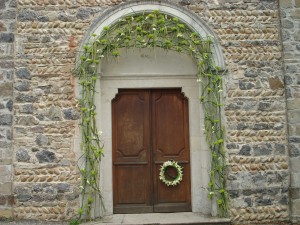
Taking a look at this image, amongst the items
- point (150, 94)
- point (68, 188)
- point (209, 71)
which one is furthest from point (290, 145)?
point (68, 188)

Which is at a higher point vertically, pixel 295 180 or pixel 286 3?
pixel 286 3

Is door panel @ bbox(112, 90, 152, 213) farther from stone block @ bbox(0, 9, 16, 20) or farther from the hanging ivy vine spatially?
stone block @ bbox(0, 9, 16, 20)

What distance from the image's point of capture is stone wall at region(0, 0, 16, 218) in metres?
5.13

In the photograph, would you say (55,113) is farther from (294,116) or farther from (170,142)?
(294,116)

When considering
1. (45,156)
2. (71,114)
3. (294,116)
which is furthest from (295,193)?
(45,156)

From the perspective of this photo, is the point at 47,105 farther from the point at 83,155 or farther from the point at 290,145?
the point at 290,145

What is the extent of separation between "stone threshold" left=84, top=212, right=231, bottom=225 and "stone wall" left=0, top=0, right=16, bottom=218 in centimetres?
122

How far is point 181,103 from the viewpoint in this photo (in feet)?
18.8

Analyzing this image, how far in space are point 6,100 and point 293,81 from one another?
13.4 ft

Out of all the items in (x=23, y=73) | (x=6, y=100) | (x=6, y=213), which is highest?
(x=23, y=73)

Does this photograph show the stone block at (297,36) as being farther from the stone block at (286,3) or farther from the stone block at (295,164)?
the stone block at (295,164)

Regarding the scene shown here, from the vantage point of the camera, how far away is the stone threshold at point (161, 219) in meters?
4.93

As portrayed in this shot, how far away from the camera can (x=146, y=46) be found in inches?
217

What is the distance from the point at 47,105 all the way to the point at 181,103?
6.50 feet
